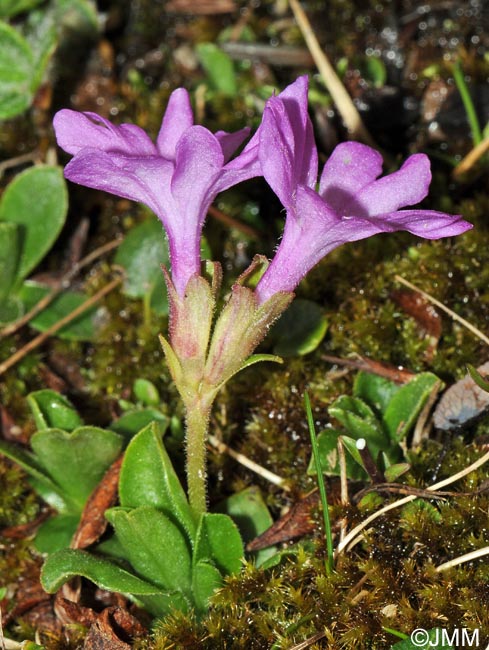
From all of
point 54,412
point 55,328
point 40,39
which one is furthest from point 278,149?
point 40,39

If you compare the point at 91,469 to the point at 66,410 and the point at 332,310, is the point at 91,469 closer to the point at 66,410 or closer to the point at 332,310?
the point at 66,410

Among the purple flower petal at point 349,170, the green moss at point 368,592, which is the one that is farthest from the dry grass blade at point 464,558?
the purple flower petal at point 349,170

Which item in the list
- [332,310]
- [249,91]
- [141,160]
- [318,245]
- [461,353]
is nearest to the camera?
[141,160]

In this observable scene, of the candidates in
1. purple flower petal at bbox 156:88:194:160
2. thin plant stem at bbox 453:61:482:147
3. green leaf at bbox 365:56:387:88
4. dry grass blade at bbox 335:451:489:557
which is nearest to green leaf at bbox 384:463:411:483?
dry grass blade at bbox 335:451:489:557

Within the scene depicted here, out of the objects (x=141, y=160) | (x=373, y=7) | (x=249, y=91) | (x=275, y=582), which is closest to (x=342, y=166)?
(x=141, y=160)

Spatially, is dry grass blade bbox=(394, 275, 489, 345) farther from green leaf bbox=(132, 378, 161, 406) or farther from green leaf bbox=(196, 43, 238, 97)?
green leaf bbox=(196, 43, 238, 97)

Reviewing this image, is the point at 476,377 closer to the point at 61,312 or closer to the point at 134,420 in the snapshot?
the point at 134,420
